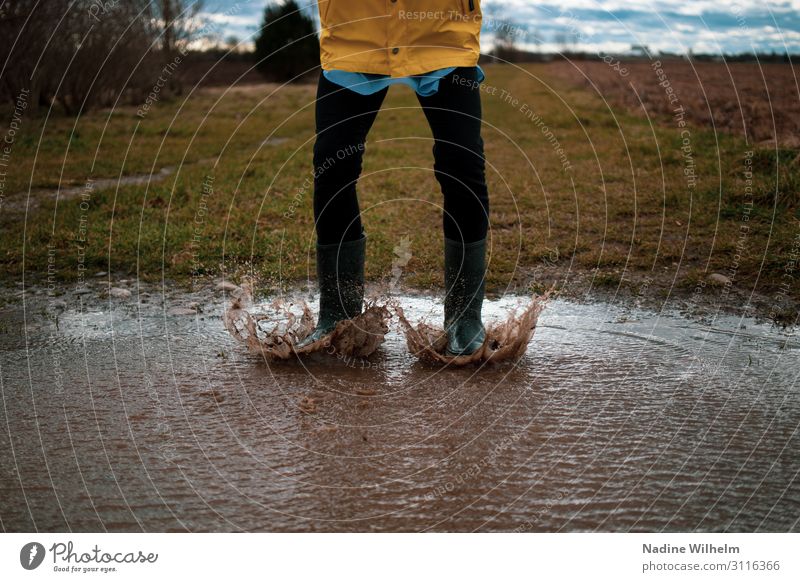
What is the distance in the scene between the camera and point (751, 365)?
11.1 feet

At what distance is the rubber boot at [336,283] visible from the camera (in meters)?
3.54

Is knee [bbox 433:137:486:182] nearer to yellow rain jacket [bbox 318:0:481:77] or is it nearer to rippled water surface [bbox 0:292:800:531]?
yellow rain jacket [bbox 318:0:481:77]

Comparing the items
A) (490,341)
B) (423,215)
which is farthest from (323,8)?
(423,215)

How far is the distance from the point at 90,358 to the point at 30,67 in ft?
33.8

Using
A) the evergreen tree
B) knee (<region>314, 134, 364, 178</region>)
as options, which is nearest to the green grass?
knee (<region>314, 134, 364, 178</region>)

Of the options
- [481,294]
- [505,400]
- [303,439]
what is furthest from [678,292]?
[303,439]

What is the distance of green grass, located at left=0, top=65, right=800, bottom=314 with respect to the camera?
497 centimetres

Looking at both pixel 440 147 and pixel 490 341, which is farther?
pixel 490 341

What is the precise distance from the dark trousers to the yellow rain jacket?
0.10m

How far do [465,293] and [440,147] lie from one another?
2.04ft

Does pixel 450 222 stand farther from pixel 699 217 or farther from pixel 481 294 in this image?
pixel 699 217

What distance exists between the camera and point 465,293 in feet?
11.3

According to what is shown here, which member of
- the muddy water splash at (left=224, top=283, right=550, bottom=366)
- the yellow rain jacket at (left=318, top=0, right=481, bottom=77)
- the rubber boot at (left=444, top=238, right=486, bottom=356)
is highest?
the yellow rain jacket at (left=318, top=0, right=481, bottom=77)

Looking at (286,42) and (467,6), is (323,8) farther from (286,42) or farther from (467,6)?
(286,42)
